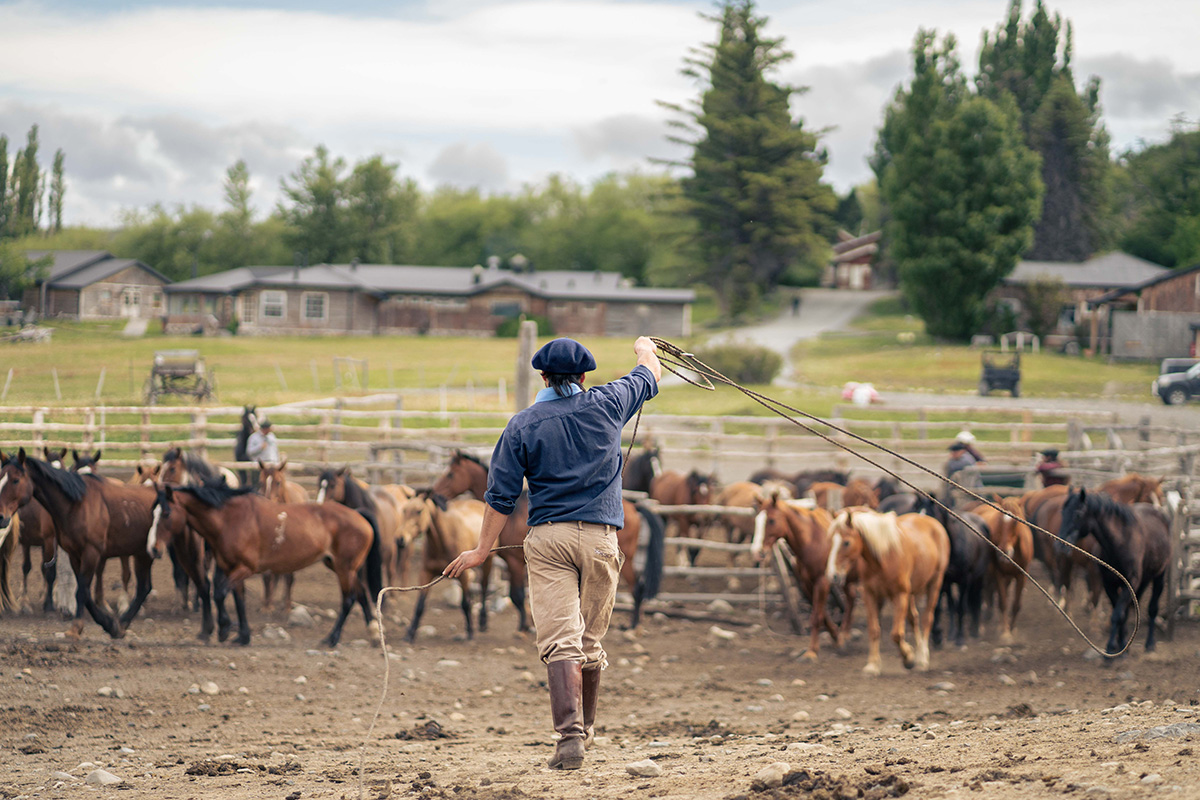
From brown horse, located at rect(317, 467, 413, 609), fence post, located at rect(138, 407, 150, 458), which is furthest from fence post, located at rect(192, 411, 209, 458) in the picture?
brown horse, located at rect(317, 467, 413, 609)

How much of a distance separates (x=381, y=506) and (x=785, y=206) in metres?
48.0

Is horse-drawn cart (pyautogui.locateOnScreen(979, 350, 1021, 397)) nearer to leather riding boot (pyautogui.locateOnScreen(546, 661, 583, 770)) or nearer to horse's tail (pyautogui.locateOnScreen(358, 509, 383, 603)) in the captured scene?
horse's tail (pyautogui.locateOnScreen(358, 509, 383, 603))

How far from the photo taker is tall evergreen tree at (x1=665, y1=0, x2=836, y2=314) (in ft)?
186

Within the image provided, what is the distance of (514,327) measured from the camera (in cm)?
5506

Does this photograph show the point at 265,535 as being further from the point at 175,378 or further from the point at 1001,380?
the point at 1001,380

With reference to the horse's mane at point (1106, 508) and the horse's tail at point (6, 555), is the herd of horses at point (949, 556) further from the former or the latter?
the horse's tail at point (6, 555)

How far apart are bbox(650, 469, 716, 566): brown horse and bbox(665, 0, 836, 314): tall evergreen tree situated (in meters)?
44.3

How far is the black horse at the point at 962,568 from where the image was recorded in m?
10.6

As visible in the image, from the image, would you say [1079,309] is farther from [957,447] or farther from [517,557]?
[517,557]

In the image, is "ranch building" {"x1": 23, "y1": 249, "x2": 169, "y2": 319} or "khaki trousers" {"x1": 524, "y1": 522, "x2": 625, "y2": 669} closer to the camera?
"khaki trousers" {"x1": 524, "y1": 522, "x2": 625, "y2": 669}

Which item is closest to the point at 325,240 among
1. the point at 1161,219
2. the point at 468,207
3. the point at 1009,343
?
the point at 468,207

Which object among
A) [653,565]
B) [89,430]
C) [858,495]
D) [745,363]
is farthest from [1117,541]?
[745,363]

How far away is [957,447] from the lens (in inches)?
578

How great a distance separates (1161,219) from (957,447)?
2320 inches
